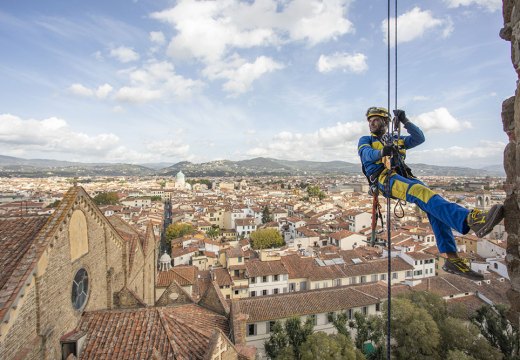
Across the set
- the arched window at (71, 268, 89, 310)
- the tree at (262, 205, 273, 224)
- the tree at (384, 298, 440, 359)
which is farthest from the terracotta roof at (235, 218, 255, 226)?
the arched window at (71, 268, 89, 310)

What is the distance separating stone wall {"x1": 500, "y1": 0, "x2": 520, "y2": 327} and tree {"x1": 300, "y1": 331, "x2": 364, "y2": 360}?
14.3 metres

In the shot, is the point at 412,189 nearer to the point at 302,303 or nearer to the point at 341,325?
the point at 341,325

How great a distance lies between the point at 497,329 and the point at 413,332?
7296 millimetres

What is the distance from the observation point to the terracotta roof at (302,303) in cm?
2298

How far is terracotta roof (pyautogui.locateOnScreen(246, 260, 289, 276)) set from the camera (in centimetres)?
3127

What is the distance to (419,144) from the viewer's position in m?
5.19

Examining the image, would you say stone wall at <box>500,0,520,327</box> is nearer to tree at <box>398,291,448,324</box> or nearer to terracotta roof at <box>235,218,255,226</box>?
tree at <box>398,291,448,324</box>

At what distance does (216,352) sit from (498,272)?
37054 mm

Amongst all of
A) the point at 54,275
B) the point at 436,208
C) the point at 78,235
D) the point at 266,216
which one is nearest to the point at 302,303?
the point at 78,235

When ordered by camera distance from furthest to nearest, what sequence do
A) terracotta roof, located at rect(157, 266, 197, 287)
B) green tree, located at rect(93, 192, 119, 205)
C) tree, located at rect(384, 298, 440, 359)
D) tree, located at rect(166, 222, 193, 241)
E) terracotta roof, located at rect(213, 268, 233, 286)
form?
1. green tree, located at rect(93, 192, 119, 205)
2. tree, located at rect(166, 222, 193, 241)
3. terracotta roof, located at rect(213, 268, 233, 286)
4. terracotta roof, located at rect(157, 266, 197, 287)
5. tree, located at rect(384, 298, 440, 359)

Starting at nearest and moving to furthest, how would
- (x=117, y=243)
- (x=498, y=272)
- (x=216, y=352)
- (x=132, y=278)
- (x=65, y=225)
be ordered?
1. (x=216, y=352)
2. (x=65, y=225)
3. (x=117, y=243)
4. (x=132, y=278)
5. (x=498, y=272)

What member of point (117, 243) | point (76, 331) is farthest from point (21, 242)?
point (117, 243)

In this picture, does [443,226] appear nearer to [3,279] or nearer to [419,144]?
[419,144]

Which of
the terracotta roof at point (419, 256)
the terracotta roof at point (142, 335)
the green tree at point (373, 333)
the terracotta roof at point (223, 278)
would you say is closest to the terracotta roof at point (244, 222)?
the terracotta roof at point (223, 278)
